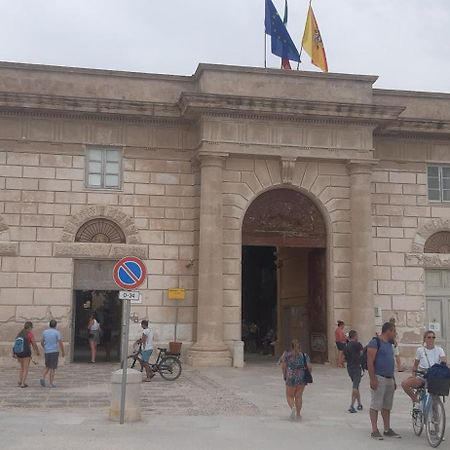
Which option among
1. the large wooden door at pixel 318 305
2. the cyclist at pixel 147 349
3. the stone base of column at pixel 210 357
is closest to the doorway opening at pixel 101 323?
the stone base of column at pixel 210 357

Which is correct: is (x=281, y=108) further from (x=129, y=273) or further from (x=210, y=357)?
(x=129, y=273)

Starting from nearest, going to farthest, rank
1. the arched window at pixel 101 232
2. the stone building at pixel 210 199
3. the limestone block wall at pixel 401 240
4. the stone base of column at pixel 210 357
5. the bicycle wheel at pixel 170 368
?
1. the bicycle wheel at pixel 170 368
2. the stone base of column at pixel 210 357
3. the stone building at pixel 210 199
4. the arched window at pixel 101 232
5. the limestone block wall at pixel 401 240

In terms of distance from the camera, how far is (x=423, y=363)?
1057 cm

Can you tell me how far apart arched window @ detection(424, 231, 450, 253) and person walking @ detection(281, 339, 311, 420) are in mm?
12459

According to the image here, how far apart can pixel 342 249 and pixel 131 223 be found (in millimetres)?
6873

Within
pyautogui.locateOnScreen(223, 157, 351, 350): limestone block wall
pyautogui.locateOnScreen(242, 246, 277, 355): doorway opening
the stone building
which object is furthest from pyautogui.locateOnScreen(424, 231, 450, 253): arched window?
pyautogui.locateOnScreen(242, 246, 277, 355): doorway opening

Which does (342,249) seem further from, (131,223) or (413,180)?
(131,223)

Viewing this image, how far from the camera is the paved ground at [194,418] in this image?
9039mm

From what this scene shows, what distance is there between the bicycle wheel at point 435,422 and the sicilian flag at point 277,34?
1669cm

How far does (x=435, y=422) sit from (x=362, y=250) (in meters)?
11.5

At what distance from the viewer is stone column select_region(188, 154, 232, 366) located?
1905cm

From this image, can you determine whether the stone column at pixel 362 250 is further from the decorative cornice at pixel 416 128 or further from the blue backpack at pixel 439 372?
the blue backpack at pixel 439 372

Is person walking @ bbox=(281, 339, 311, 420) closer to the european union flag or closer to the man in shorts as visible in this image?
the man in shorts

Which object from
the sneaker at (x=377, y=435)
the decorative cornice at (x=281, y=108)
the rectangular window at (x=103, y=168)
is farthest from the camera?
the rectangular window at (x=103, y=168)
